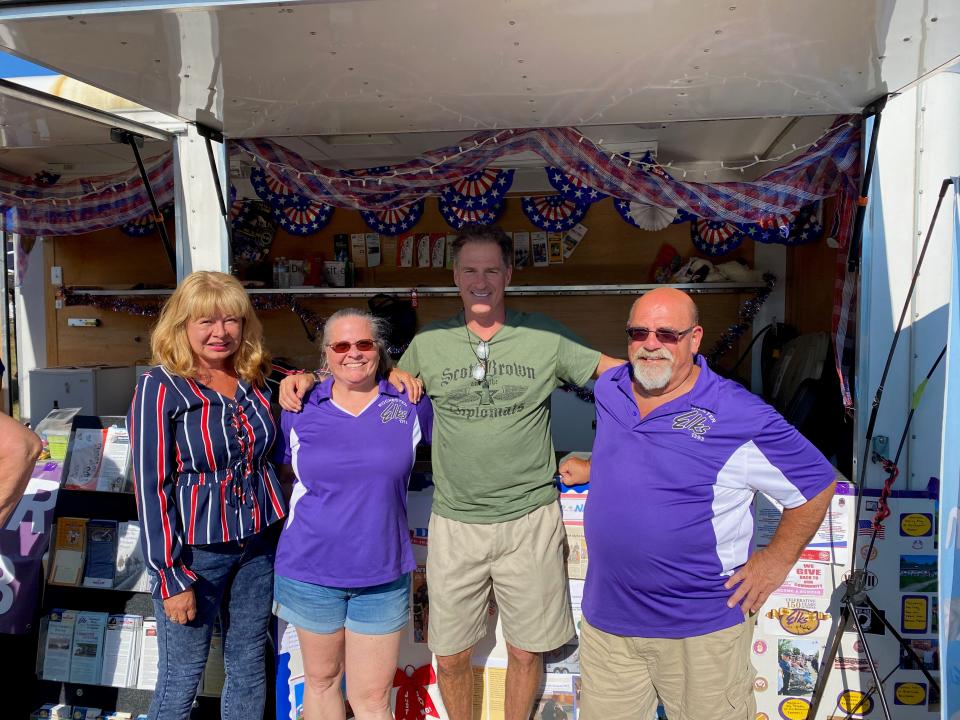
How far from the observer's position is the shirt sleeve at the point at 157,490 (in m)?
2.06

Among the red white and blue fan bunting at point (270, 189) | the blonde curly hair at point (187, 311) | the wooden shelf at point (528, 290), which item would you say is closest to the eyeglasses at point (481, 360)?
the blonde curly hair at point (187, 311)

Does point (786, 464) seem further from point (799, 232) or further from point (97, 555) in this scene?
point (799, 232)

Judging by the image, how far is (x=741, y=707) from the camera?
1.99 meters

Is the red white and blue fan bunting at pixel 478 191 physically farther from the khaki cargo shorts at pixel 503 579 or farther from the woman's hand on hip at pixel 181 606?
the woman's hand on hip at pixel 181 606

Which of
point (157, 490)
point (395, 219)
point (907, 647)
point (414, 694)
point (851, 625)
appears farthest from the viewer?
point (395, 219)

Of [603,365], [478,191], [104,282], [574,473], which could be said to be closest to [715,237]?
[478,191]

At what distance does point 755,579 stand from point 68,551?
278 centimetres

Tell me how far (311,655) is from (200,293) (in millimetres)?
1249

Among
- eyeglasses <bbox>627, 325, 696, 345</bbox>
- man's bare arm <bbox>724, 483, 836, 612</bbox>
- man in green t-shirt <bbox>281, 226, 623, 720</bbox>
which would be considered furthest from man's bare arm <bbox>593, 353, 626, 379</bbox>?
man's bare arm <bbox>724, 483, 836, 612</bbox>

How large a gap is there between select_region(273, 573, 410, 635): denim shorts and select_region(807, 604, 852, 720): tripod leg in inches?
61.4

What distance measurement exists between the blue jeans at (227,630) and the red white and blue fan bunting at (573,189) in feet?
8.03

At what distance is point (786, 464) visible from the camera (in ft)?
6.37

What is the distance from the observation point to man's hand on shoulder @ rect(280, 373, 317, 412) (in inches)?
89.6

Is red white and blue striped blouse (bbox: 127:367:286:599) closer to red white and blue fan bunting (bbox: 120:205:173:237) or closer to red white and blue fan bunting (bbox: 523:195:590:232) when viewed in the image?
red white and blue fan bunting (bbox: 523:195:590:232)
